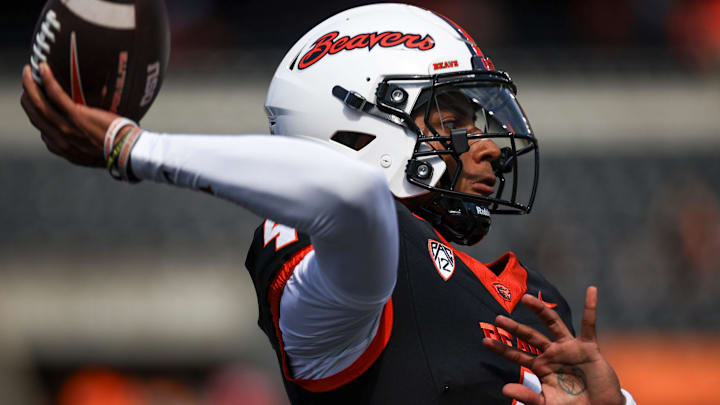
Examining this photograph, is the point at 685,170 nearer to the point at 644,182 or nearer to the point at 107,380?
the point at 644,182

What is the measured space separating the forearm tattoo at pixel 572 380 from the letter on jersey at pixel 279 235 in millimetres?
599

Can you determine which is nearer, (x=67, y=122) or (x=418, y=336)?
(x=67, y=122)

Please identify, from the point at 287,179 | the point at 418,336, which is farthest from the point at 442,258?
the point at 287,179

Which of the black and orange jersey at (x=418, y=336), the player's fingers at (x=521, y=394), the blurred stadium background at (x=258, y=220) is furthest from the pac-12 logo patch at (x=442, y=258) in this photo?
the blurred stadium background at (x=258, y=220)

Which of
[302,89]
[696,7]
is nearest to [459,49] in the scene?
[302,89]

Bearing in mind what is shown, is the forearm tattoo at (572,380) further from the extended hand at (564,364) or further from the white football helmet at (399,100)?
the white football helmet at (399,100)

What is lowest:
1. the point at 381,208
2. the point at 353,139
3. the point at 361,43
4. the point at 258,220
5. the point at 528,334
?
the point at 258,220

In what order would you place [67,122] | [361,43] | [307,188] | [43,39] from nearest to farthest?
[307,188]
[67,122]
[43,39]
[361,43]

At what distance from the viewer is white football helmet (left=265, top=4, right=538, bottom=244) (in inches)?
80.7

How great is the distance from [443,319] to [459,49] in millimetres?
758

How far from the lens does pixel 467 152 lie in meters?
2.11

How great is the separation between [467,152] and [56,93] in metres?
1.02

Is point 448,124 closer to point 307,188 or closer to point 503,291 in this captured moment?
point 503,291

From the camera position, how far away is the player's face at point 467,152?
2092 millimetres
